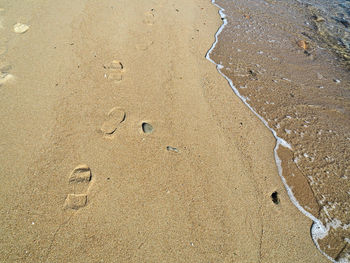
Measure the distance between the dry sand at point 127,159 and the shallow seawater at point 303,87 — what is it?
260 millimetres

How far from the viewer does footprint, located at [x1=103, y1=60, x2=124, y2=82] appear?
3.11 m

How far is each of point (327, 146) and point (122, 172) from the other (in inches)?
97.5

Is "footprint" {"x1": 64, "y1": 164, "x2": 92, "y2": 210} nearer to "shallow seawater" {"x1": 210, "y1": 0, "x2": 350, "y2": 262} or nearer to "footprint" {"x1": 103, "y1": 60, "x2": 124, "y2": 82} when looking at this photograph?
"footprint" {"x1": 103, "y1": 60, "x2": 124, "y2": 82}

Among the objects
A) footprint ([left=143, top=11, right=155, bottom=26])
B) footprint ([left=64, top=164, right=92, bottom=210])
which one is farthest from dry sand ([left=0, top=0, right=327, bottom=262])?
footprint ([left=143, top=11, right=155, bottom=26])

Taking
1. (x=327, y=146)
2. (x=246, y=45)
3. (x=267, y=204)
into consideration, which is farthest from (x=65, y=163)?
(x=246, y=45)

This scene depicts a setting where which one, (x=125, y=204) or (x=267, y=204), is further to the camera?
(x=267, y=204)

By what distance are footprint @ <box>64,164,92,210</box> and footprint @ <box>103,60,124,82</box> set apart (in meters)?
1.35

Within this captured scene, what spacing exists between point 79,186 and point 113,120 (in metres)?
0.84

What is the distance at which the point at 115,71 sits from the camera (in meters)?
3.20

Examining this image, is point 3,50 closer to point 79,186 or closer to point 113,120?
point 113,120

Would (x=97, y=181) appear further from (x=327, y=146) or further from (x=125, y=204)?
(x=327, y=146)

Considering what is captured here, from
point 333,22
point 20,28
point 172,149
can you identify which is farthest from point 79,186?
point 333,22

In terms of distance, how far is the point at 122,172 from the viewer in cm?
225

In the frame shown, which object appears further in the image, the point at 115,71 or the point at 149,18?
the point at 149,18
